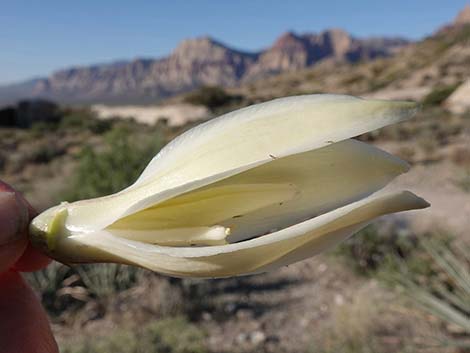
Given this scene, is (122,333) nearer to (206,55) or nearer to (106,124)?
(106,124)

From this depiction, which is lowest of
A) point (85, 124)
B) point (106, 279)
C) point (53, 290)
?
point (85, 124)

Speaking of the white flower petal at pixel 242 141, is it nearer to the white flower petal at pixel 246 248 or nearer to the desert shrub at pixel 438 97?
the white flower petal at pixel 246 248

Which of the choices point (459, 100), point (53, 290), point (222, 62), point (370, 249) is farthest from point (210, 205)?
point (222, 62)

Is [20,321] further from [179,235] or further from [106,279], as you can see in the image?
[106,279]

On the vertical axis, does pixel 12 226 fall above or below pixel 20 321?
above

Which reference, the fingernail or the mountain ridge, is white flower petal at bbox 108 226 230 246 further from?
the mountain ridge

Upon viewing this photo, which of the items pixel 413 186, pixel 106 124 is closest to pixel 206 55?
pixel 106 124

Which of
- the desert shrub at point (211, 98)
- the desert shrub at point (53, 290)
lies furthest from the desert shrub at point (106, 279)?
the desert shrub at point (211, 98)
